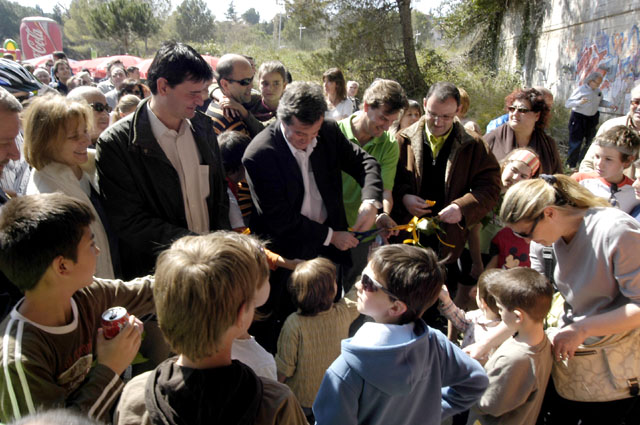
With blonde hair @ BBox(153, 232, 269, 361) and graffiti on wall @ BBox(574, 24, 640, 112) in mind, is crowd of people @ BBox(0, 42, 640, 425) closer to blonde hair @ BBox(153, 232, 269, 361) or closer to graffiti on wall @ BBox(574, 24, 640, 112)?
blonde hair @ BBox(153, 232, 269, 361)

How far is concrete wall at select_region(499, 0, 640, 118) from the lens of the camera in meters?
8.83

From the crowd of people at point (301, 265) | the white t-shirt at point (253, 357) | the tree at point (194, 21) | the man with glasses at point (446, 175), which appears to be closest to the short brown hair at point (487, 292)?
the crowd of people at point (301, 265)

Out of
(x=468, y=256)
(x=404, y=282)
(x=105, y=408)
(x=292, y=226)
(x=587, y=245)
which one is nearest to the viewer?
(x=105, y=408)

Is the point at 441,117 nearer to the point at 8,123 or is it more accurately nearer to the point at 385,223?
the point at 385,223

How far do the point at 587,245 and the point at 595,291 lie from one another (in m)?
0.22

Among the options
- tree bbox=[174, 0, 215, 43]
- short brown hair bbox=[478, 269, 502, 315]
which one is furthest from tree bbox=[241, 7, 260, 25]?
short brown hair bbox=[478, 269, 502, 315]

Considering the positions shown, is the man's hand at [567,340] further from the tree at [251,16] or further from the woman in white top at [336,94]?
the tree at [251,16]

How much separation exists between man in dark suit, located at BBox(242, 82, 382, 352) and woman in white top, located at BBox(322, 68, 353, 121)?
3461mm

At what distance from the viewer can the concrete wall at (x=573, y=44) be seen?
8.83 meters

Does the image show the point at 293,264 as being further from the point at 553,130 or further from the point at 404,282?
the point at 553,130

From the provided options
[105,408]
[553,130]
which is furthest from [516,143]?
[553,130]

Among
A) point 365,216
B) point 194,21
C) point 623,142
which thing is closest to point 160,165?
point 365,216

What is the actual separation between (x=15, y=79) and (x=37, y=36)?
28.5 meters

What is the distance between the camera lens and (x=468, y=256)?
3641mm
